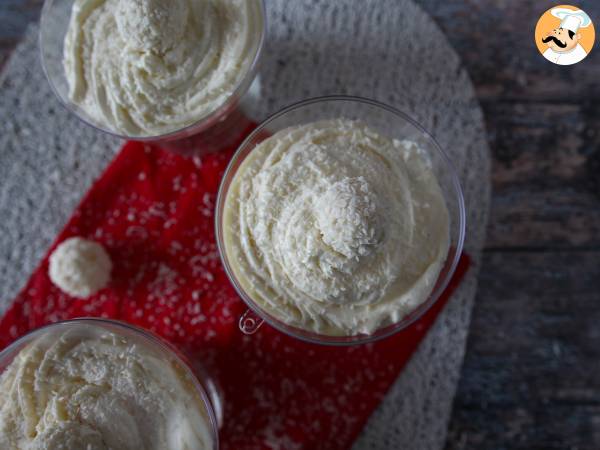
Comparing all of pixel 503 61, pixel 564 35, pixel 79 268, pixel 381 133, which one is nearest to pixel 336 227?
pixel 381 133

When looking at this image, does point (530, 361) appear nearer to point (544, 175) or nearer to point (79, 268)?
point (544, 175)

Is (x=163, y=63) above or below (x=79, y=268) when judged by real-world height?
above

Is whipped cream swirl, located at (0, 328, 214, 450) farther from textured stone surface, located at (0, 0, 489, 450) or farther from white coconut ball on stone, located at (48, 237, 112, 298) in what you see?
textured stone surface, located at (0, 0, 489, 450)

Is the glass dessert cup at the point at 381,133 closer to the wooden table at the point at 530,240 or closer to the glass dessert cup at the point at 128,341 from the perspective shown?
the glass dessert cup at the point at 128,341

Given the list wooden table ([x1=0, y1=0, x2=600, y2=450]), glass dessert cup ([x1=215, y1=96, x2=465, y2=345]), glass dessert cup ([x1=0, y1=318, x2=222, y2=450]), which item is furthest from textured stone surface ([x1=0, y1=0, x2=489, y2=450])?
glass dessert cup ([x1=0, y1=318, x2=222, y2=450])

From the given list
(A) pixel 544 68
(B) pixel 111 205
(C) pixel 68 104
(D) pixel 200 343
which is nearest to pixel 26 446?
(D) pixel 200 343
